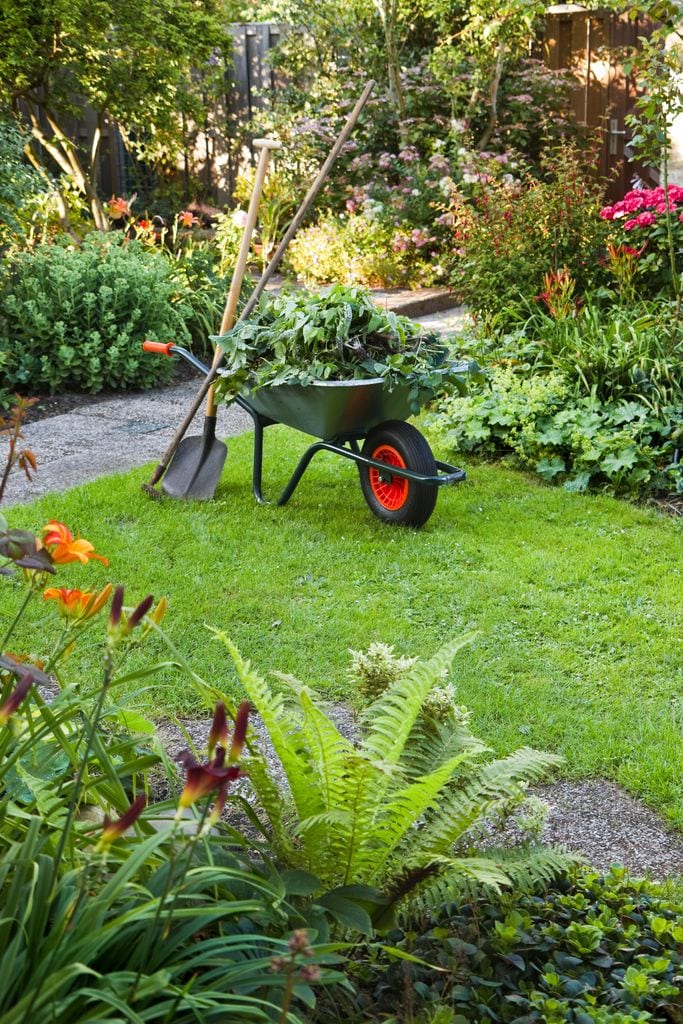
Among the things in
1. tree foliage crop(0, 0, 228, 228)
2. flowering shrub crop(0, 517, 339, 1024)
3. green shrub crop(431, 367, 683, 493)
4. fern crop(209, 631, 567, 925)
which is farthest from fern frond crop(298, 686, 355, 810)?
tree foliage crop(0, 0, 228, 228)

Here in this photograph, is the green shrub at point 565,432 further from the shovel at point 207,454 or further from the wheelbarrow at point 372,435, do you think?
the shovel at point 207,454

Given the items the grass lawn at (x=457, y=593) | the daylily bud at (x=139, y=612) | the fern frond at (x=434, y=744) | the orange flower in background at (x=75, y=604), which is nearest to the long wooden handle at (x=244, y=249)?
the grass lawn at (x=457, y=593)

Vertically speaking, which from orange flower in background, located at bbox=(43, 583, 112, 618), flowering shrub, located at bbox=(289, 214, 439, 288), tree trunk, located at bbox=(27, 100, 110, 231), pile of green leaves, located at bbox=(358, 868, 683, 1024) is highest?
tree trunk, located at bbox=(27, 100, 110, 231)

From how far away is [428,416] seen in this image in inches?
232

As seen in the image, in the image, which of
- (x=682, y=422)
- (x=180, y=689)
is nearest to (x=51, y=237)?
(x=682, y=422)

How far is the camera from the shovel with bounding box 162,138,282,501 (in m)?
4.81

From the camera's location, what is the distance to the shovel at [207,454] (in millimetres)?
4809

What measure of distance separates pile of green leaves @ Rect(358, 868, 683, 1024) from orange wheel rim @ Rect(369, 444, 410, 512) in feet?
8.23

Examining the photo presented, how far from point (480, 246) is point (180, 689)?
13.5 ft

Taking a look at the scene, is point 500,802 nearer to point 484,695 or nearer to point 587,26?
point 484,695

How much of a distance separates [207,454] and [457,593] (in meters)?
1.49

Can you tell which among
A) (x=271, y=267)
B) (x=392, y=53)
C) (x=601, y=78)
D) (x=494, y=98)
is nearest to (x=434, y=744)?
(x=271, y=267)

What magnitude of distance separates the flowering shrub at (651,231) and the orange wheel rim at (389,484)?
2.53 m

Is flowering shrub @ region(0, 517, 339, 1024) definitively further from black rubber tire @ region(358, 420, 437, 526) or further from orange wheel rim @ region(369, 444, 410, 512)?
orange wheel rim @ region(369, 444, 410, 512)
